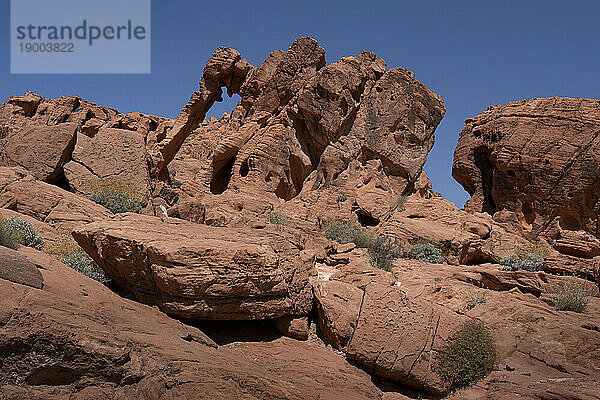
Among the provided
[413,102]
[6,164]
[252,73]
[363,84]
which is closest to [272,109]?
[252,73]

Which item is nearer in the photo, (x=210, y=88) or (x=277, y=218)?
(x=277, y=218)

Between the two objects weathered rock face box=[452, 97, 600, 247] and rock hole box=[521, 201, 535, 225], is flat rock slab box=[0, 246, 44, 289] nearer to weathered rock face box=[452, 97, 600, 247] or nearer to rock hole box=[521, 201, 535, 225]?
weathered rock face box=[452, 97, 600, 247]

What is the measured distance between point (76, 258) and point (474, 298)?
23.2ft

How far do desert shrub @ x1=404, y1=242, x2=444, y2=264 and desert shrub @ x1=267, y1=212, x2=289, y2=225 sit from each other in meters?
3.39

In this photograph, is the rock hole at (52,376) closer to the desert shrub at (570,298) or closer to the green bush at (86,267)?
the green bush at (86,267)

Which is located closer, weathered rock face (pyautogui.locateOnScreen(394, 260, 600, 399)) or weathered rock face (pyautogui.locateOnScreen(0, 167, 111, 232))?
weathered rock face (pyautogui.locateOnScreen(394, 260, 600, 399))

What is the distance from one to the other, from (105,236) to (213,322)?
2092 mm

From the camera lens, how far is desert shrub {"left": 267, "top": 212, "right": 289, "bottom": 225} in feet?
45.6

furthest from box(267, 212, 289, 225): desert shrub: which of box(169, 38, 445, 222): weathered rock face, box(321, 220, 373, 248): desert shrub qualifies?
box(169, 38, 445, 222): weathered rock face

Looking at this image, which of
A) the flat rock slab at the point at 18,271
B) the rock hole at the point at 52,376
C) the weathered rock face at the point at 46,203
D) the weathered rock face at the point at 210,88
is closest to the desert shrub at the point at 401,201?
the weathered rock face at the point at 210,88

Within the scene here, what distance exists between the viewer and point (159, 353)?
5.25 meters

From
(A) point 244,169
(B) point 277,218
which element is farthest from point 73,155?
(A) point 244,169

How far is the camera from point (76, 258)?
26.4 feet

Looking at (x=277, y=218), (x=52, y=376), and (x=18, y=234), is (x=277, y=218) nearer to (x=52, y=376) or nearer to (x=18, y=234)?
(x=18, y=234)
